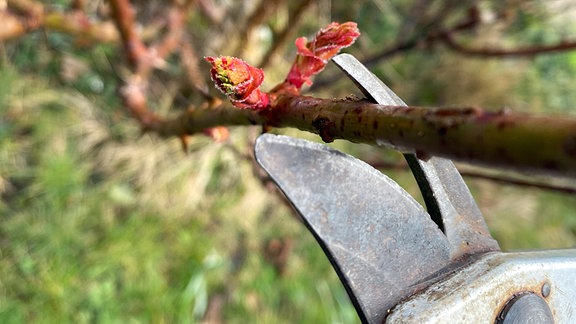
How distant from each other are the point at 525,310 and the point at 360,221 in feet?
0.92

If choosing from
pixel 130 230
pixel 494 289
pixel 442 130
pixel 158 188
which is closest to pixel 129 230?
pixel 130 230

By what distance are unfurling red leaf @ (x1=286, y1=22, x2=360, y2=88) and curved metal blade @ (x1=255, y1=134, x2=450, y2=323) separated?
0.30 ft

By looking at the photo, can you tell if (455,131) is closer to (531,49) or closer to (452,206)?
(452,206)

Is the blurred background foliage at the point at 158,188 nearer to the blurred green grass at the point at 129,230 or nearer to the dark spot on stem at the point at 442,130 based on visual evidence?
the blurred green grass at the point at 129,230

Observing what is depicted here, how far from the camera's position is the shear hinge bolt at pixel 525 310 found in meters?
0.76

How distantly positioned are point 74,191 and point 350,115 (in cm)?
178

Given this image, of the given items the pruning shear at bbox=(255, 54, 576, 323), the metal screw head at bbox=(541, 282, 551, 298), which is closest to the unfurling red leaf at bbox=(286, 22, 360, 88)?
the pruning shear at bbox=(255, 54, 576, 323)

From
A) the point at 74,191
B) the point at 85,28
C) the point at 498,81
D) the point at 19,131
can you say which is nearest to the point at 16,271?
the point at 74,191

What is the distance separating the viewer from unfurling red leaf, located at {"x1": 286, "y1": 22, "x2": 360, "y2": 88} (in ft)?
1.92

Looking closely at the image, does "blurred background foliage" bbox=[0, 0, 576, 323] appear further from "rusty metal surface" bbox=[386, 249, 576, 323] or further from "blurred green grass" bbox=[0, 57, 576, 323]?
"rusty metal surface" bbox=[386, 249, 576, 323]

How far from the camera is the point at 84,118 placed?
7.24 feet

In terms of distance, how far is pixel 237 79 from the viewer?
552 mm

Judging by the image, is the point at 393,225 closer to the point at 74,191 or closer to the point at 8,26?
the point at 8,26

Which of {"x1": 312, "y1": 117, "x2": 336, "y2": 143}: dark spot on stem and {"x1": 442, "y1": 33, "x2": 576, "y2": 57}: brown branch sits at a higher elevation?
{"x1": 312, "y1": 117, "x2": 336, "y2": 143}: dark spot on stem
